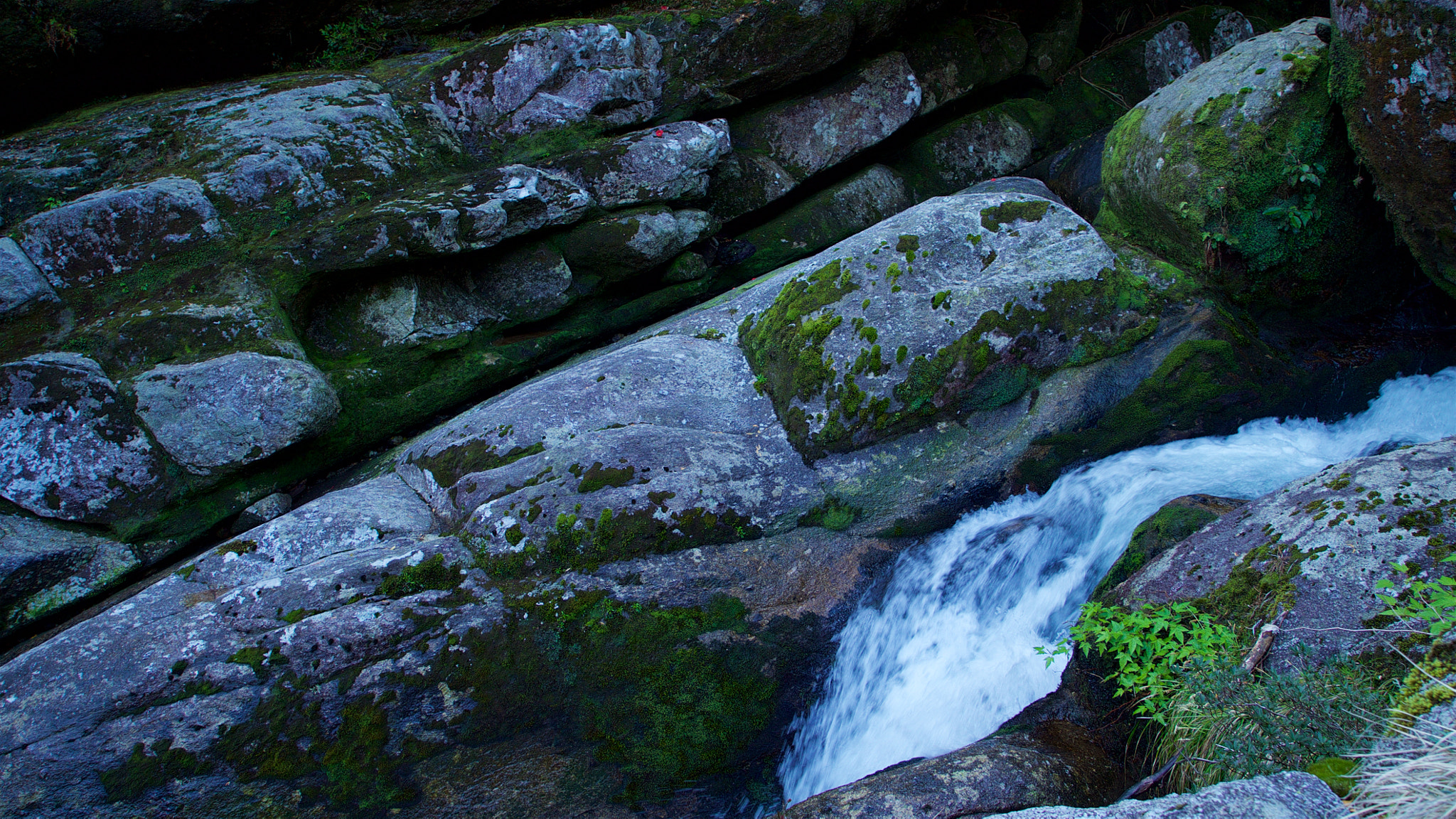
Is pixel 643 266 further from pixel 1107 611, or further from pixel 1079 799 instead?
pixel 1079 799

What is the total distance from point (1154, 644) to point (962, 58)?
10.4 meters

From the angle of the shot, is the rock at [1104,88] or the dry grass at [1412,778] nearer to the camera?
the dry grass at [1412,778]

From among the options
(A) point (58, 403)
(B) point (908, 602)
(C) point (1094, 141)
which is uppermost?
(A) point (58, 403)

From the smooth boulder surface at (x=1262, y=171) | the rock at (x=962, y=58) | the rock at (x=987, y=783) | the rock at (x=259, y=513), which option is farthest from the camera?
the rock at (x=962, y=58)

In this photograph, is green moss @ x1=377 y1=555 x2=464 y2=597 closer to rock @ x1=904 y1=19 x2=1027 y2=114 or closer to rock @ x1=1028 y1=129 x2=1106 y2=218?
rock @ x1=1028 y1=129 x2=1106 y2=218

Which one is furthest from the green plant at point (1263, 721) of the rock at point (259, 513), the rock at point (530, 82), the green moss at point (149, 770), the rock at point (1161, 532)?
the rock at point (530, 82)

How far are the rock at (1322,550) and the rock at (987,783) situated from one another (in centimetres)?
116

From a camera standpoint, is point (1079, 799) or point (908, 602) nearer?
point (1079, 799)

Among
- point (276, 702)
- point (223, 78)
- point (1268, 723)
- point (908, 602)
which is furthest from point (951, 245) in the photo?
point (223, 78)

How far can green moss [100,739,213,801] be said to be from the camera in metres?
4.55

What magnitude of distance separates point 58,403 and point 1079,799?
8.92 m

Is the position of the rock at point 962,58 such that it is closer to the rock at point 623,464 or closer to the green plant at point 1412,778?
the rock at point 623,464

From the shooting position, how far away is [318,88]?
30.3 feet

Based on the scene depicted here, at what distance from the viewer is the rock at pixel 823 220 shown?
10.8 m
